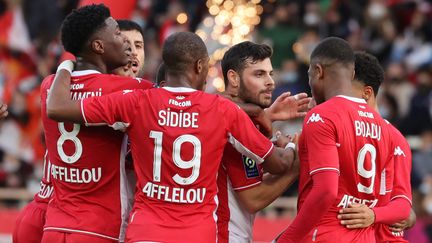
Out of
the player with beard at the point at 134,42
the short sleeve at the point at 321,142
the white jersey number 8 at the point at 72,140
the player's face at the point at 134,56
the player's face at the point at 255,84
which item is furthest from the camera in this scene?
the player with beard at the point at 134,42

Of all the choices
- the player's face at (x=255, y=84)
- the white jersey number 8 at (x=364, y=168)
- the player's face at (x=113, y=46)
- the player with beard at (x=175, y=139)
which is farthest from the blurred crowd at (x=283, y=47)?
the player with beard at (x=175, y=139)

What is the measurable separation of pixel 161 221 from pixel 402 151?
1.97m

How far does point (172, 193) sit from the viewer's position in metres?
7.55

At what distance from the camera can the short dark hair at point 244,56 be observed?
27.3 feet

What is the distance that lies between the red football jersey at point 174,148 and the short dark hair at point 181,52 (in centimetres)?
19

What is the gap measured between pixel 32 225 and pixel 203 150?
1778mm

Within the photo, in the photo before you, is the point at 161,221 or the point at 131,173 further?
the point at 131,173

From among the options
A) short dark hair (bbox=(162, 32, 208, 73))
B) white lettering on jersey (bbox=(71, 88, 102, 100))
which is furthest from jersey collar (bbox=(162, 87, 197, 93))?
white lettering on jersey (bbox=(71, 88, 102, 100))

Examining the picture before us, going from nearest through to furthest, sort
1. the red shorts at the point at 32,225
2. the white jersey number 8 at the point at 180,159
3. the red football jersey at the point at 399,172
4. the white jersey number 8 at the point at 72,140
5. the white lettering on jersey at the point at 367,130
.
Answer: the white jersey number 8 at the point at 180,159 < the white lettering on jersey at the point at 367,130 < the white jersey number 8 at the point at 72,140 < the red football jersey at the point at 399,172 < the red shorts at the point at 32,225

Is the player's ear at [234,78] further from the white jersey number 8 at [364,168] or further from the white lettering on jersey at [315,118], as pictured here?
the white jersey number 8 at [364,168]

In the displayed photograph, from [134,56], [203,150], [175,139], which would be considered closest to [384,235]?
[203,150]

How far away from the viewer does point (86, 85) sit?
7926 mm

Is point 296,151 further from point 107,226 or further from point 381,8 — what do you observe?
point 381,8

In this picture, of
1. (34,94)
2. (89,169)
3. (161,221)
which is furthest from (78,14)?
(34,94)
